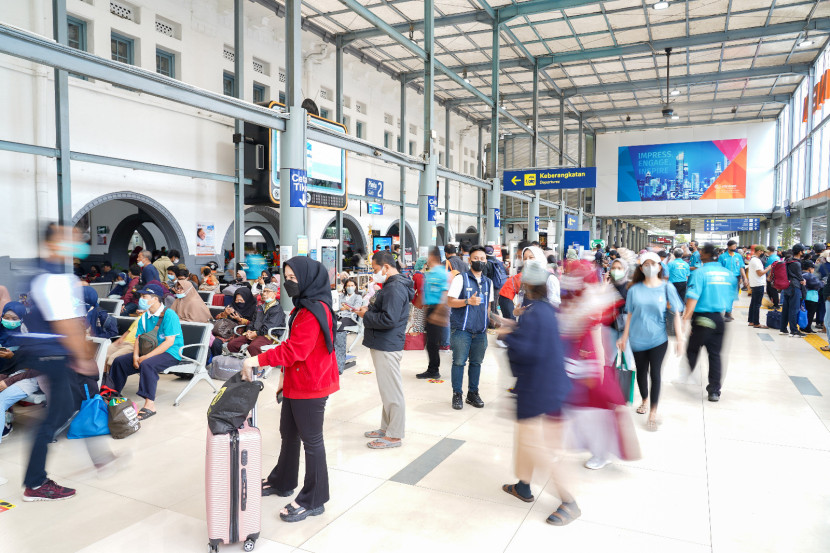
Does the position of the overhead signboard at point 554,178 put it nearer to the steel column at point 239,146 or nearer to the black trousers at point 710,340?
the steel column at point 239,146

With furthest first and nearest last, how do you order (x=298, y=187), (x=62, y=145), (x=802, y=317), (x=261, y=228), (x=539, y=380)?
(x=261, y=228)
(x=802, y=317)
(x=62, y=145)
(x=298, y=187)
(x=539, y=380)

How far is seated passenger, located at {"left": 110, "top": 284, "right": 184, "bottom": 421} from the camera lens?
540cm

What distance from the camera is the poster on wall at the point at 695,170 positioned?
1046 inches

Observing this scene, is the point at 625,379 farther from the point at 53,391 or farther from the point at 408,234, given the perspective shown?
the point at 408,234

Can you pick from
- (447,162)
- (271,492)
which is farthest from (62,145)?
(447,162)

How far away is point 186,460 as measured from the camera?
4.26m

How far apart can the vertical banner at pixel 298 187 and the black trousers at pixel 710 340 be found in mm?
5733

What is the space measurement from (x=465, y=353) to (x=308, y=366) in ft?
8.67

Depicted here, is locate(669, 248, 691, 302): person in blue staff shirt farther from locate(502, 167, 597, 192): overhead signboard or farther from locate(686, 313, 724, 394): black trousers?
locate(502, 167, 597, 192): overhead signboard

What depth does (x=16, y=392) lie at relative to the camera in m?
4.46

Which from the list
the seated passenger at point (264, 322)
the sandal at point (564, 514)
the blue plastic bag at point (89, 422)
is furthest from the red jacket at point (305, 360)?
the seated passenger at point (264, 322)

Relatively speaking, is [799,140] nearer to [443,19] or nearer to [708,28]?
[708,28]

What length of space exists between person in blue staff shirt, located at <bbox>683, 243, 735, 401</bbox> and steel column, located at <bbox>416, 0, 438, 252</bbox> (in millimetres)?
7919

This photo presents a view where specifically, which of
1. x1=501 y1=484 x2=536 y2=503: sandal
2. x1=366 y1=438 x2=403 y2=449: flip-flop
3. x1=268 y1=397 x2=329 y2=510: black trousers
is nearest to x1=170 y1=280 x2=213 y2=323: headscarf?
x1=366 y1=438 x2=403 y2=449: flip-flop
